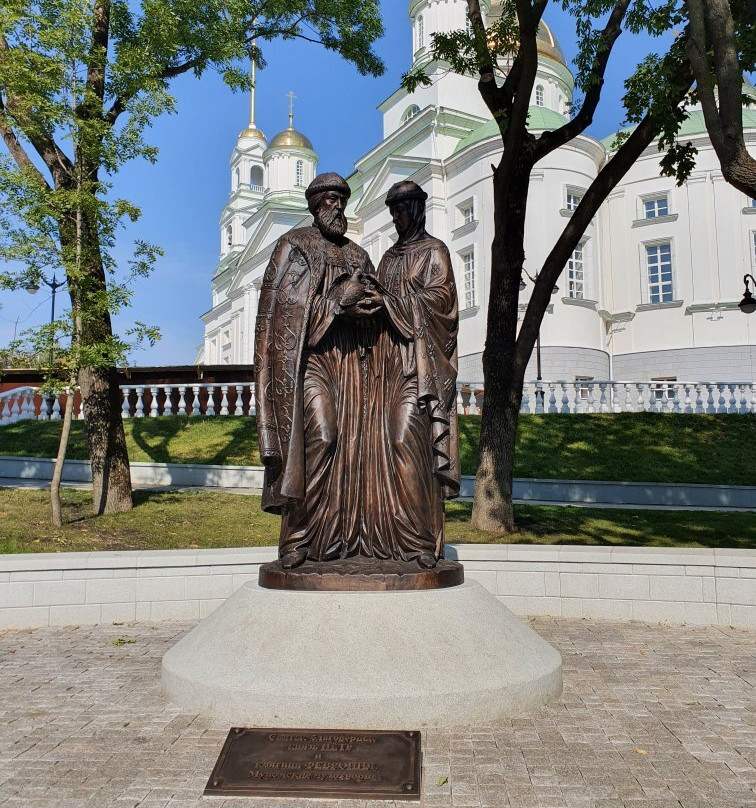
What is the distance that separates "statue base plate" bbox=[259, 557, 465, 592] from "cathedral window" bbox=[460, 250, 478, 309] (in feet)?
89.9

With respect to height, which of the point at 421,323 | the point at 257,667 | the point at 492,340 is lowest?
the point at 257,667

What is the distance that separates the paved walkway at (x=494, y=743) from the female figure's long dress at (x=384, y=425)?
4.39ft

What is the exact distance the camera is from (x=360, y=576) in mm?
4621

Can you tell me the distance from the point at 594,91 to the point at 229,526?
8299mm

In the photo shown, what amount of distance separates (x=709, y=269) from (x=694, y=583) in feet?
88.7

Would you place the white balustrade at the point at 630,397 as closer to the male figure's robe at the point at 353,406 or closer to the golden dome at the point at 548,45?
the male figure's robe at the point at 353,406

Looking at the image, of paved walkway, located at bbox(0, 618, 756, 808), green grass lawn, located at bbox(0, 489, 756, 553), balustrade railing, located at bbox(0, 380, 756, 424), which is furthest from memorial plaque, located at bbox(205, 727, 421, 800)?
balustrade railing, located at bbox(0, 380, 756, 424)

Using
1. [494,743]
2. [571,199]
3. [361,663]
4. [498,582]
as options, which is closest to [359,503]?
[361,663]

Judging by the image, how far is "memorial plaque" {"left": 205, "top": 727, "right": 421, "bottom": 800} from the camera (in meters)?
3.24

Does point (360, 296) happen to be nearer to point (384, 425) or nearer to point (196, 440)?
point (384, 425)

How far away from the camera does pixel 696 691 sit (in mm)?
4898

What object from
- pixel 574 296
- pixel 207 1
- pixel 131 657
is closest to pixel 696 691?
pixel 131 657

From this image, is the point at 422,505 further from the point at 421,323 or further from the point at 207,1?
the point at 207,1

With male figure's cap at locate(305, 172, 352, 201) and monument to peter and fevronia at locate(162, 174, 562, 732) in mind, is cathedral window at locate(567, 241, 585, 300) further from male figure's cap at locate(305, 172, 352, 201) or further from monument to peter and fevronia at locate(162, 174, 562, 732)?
monument to peter and fevronia at locate(162, 174, 562, 732)
